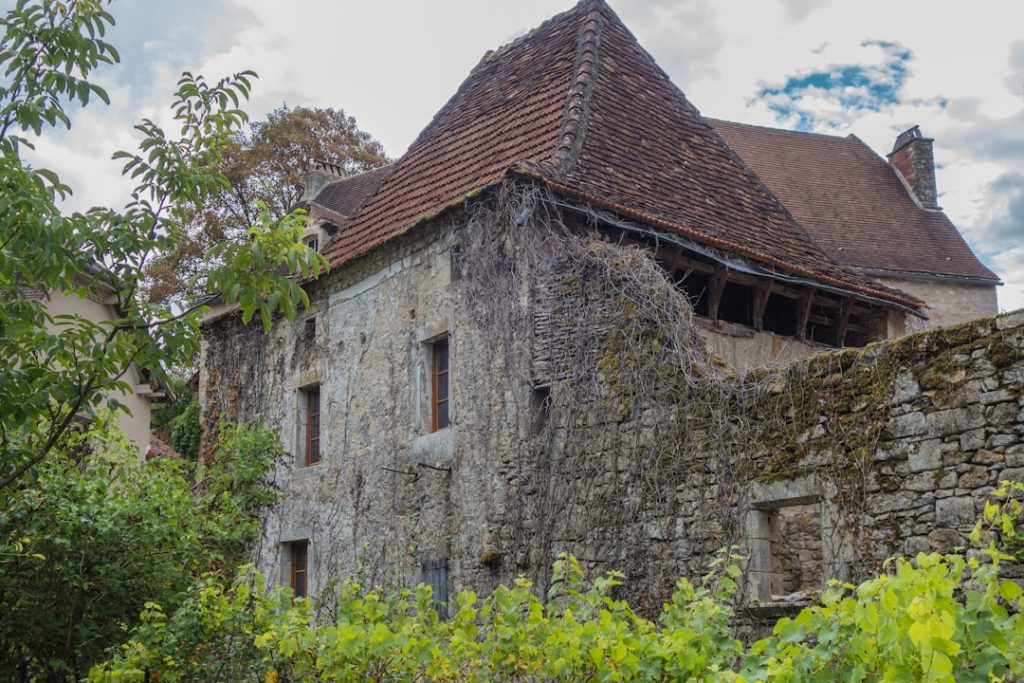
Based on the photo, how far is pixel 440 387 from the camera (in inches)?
455

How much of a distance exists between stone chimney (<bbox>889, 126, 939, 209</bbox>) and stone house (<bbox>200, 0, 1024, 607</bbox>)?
10624 millimetres

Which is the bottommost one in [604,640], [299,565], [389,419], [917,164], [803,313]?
[604,640]

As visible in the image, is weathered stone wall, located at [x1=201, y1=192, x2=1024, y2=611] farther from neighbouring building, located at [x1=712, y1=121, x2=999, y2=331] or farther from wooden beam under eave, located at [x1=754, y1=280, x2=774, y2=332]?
neighbouring building, located at [x1=712, y1=121, x2=999, y2=331]

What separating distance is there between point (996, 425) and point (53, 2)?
596 centimetres

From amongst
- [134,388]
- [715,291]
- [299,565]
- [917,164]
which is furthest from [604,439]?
[917,164]

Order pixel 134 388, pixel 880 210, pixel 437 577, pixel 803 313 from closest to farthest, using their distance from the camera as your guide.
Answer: pixel 437 577
pixel 803 313
pixel 134 388
pixel 880 210

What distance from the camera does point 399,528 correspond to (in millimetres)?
11359

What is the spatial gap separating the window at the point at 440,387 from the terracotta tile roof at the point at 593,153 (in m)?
1.34

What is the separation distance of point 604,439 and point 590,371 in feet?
2.11

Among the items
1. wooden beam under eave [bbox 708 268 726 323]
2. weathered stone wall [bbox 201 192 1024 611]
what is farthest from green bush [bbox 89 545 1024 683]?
wooden beam under eave [bbox 708 268 726 323]

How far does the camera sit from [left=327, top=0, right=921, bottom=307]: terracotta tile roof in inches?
447

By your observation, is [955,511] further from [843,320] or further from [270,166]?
[270,166]

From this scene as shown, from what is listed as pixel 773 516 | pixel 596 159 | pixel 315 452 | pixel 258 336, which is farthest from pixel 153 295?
pixel 773 516

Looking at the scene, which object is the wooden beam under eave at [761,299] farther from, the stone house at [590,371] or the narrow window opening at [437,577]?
the narrow window opening at [437,577]
